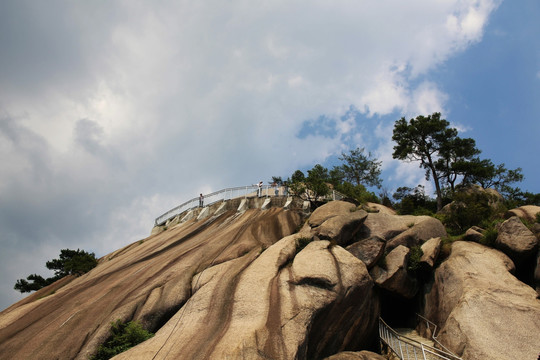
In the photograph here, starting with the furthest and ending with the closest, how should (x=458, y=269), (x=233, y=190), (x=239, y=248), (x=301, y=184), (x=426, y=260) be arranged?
(x=233, y=190) → (x=301, y=184) → (x=239, y=248) → (x=426, y=260) → (x=458, y=269)

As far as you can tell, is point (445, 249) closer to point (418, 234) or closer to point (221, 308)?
point (418, 234)

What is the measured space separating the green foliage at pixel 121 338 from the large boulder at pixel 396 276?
12.7 m

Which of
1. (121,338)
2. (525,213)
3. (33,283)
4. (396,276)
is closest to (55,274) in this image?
(33,283)

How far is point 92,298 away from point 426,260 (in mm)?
19316

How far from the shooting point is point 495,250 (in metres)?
19.1

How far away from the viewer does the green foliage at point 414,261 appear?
66.1ft

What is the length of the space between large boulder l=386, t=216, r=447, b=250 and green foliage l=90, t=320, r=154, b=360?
16.2 m

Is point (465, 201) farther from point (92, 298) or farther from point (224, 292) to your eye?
point (92, 298)

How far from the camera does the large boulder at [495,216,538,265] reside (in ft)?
59.6

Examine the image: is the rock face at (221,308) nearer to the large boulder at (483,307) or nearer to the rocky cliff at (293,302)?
the rocky cliff at (293,302)

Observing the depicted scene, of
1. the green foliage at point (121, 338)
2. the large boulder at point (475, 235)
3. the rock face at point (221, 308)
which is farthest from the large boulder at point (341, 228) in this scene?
the green foliage at point (121, 338)

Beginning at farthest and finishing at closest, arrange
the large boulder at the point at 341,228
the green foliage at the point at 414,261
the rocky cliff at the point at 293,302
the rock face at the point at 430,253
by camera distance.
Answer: the large boulder at the point at 341,228
the green foliage at the point at 414,261
the rock face at the point at 430,253
the rocky cliff at the point at 293,302

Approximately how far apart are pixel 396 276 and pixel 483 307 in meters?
4.52

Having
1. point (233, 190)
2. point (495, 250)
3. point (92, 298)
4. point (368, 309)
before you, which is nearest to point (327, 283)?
point (368, 309)
